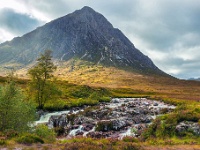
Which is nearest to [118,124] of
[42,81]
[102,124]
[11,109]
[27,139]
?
[102,124]

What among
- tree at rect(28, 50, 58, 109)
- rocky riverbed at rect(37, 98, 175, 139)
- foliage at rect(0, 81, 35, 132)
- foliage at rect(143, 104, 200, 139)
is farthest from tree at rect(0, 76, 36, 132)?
tree at rect(28, 50, 58, 109)

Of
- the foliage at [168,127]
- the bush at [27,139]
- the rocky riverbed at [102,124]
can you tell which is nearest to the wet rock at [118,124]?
the rocky riverbed at [102,124]

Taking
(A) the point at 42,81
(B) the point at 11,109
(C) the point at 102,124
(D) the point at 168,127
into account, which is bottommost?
(C) the point at 102,124

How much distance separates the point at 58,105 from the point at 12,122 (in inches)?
1758

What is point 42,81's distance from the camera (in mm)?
80438

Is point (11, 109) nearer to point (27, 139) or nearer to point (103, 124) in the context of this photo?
point (27, 139)

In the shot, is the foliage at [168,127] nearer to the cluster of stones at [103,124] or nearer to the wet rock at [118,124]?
the cluster of stones at [103,124]

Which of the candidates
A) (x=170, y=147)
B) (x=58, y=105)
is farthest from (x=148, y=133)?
(x=58, y=105)

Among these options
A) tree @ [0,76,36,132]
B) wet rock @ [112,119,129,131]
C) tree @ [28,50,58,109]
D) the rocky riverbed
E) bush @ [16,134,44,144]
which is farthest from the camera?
tree @ [28,50,58,109]

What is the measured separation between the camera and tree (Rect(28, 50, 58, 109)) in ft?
261

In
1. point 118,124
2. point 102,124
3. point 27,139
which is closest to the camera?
point 27,139

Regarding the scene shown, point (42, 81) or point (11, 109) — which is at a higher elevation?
point (42, 81)

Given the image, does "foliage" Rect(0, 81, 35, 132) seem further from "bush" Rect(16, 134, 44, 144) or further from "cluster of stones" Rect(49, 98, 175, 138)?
"cluster of stones" Rect(49, 98, 175, 138)

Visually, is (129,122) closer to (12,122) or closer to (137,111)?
(137,111)
